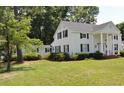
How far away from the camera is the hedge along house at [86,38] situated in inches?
1543

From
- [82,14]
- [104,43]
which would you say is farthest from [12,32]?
[82,14]

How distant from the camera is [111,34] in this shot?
4234 centimetres

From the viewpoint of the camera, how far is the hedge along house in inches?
1543

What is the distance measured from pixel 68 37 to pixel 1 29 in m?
18.1

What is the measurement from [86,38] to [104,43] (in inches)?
124

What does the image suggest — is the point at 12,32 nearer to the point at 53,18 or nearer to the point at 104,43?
the point at 104,43

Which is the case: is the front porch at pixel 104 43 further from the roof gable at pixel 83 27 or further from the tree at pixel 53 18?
the tree at pixel 53 18

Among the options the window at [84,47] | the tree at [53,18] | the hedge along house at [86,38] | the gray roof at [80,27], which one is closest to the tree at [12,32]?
the hedge along house at [86,38]

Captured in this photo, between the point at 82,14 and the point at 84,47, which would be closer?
the point at 84,47

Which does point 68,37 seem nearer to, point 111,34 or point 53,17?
point 111,34

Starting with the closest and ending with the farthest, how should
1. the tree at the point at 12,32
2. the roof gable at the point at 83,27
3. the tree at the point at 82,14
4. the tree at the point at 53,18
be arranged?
the tree at the point at 12,32
the roof gable at the point at 83,27
the tree at the point at 53,18
the tree at the point at 82,14

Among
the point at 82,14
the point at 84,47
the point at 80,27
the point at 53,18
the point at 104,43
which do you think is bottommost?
the point at 84,47

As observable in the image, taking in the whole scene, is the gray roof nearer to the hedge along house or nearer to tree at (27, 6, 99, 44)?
the hedge along house

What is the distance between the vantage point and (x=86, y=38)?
40.4 meters
